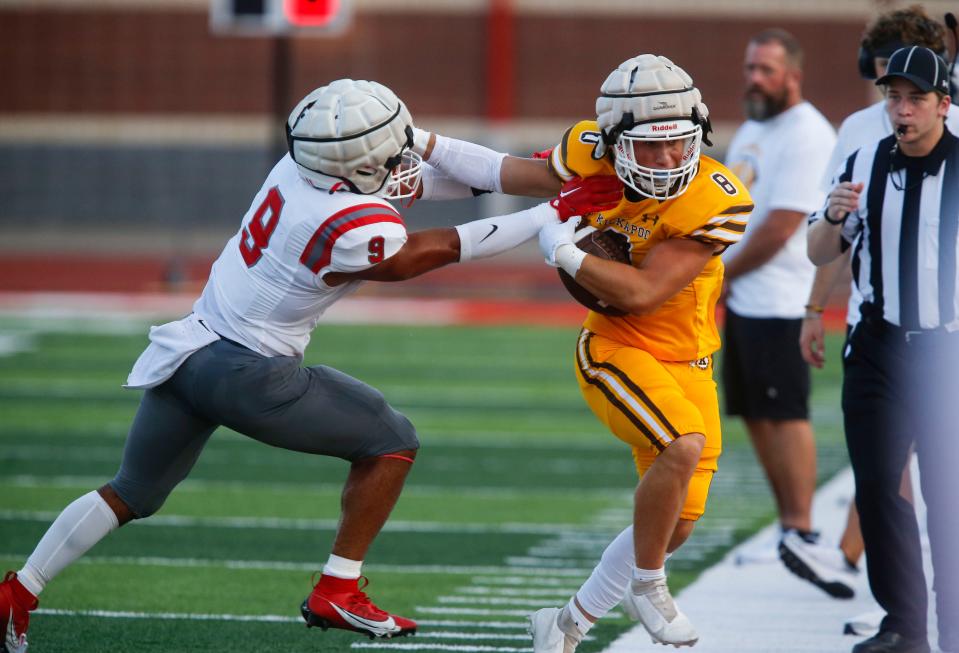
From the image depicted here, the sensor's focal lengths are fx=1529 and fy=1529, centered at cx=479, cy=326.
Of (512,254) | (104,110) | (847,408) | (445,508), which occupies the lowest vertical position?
(512,254)

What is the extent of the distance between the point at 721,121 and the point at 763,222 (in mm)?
19034

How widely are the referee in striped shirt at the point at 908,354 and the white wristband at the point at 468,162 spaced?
101 cm

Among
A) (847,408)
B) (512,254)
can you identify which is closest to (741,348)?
(847,408)

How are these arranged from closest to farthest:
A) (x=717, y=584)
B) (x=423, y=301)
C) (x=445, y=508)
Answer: (x=717, y=584)
(x=445, y=508)
(x=423, y=301)

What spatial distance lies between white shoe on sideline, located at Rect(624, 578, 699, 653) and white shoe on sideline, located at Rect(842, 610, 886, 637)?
0.94 meters

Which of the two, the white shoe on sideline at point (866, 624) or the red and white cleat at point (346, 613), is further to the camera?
the white shoe on sideline at point (866, 624)

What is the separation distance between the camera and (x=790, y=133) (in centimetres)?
623

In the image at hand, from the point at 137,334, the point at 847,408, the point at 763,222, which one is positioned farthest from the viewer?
the point at 137,334

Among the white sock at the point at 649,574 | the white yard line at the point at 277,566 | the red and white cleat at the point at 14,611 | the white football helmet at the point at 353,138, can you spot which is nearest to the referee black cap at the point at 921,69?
the white football helmet at the point at 353,138

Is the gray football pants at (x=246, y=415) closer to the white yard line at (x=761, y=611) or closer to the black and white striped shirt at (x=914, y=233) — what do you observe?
the white yard line at (x=761, y=611)

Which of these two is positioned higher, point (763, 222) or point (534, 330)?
point (763, 222)

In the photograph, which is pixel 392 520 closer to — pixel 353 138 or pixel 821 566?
pixel 821 566

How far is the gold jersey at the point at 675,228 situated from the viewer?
13.7 ft

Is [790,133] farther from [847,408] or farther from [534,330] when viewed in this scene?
[534,330]
